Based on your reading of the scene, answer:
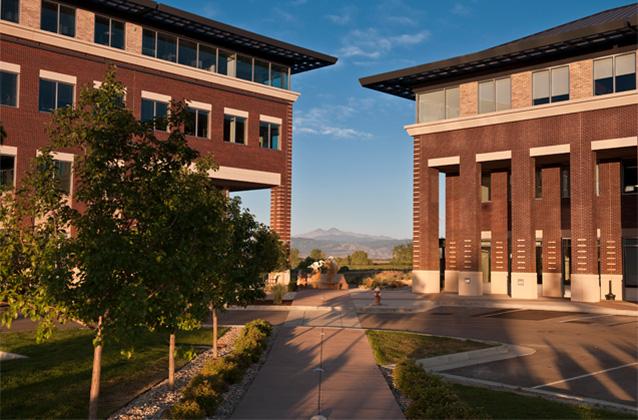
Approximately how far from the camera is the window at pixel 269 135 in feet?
149

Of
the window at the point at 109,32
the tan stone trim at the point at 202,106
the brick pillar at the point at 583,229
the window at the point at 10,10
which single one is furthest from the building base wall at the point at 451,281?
the window at the point at 10,10

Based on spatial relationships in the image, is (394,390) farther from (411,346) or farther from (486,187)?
(486,187)

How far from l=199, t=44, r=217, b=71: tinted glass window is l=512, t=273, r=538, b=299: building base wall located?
23636 millimetres

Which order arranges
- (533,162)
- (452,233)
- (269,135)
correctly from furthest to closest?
(452,233) → (269,135) → (533,162)

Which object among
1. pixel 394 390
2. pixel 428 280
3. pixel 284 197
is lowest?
pixel 394 390

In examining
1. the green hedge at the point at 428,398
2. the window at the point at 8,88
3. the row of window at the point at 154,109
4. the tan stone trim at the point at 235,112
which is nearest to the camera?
the green hedge at the point at 428,398

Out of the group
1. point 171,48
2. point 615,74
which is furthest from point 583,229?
point 171,48

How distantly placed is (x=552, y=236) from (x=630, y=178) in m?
6.03

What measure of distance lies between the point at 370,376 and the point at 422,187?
3142 cm

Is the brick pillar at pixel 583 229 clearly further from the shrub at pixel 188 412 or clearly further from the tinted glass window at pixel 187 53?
the shrub at pixel 188 412

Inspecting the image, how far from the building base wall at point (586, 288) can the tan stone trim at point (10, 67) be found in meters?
32.9

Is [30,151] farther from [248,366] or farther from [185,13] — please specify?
[248,366]

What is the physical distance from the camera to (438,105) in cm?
4612

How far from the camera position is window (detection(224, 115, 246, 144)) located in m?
43.3
